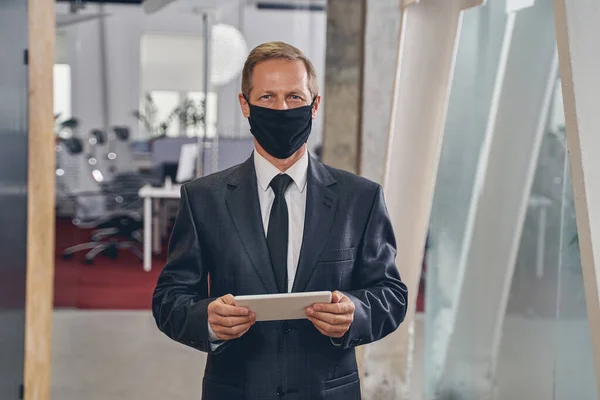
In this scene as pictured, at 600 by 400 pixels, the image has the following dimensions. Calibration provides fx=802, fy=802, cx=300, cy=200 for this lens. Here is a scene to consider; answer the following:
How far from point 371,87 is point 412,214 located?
1147 millimetres

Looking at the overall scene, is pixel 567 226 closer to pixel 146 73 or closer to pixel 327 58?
pixel 327 58

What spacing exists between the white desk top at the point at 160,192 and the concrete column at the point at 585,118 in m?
6.40

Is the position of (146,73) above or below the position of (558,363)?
above

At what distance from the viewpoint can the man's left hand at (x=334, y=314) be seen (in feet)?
5.24

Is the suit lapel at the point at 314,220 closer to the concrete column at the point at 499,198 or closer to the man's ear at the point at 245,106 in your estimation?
the man's ear at the point at 245,106

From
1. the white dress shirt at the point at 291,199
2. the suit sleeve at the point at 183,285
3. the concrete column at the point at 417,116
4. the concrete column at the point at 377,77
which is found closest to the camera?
the suit sleeve at the point at 183,285

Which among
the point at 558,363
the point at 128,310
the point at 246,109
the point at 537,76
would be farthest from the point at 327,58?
the point at 128,310

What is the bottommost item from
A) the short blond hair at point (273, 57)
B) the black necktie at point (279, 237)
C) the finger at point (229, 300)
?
the finger at point (229, 300)

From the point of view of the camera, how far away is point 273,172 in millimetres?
1789

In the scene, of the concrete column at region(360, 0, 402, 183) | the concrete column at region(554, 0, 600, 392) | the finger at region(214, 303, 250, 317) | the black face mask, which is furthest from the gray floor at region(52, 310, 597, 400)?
the finger at region(214, 303, 250, 317)

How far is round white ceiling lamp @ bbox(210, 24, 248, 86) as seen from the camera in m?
6.11

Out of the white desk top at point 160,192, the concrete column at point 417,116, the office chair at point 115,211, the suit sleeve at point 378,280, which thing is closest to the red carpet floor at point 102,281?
the office chair at point 115,211

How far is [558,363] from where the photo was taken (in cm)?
361

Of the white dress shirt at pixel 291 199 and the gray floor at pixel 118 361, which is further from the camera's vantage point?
the gray floor at pixel 118 361
